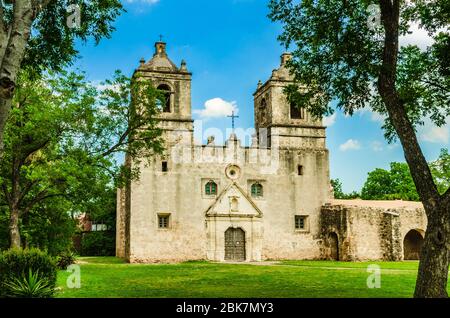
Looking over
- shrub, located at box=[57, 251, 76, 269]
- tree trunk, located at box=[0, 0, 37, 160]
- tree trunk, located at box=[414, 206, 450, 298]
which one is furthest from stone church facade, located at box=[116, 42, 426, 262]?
tree trunk, located at box=[0, 0, 37, 160]

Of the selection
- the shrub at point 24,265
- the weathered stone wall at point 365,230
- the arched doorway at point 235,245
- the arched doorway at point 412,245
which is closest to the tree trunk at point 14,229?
the shrub at point 24,265

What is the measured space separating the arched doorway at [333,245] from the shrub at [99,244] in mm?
18980

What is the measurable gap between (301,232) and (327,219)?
5.86 ft

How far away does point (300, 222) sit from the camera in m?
32.6

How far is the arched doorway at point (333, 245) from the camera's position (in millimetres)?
31922

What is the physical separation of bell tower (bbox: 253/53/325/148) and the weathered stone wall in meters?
4.37

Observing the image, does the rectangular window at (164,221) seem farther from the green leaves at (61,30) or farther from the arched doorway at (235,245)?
the green leaves at (61,30)

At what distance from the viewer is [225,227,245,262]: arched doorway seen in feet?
102

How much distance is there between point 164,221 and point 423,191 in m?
20.8

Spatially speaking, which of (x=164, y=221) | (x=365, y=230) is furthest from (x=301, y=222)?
(x=164, y=221)

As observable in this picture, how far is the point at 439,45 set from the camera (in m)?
13.7

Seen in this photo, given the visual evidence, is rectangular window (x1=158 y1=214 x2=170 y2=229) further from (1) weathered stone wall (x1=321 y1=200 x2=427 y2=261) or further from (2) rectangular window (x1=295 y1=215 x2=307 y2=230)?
(1) weathered stone wall (x1=321 y1=200 x2=427 y2=261)
